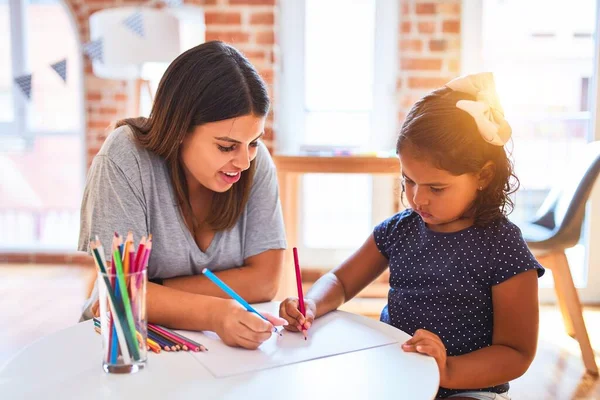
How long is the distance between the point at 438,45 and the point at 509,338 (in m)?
2.23

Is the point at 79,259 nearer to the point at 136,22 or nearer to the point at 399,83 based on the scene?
the point at 136,22

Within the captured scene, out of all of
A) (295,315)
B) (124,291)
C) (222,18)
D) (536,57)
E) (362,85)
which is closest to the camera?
(124,291)

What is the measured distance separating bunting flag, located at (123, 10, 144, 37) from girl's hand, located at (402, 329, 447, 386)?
6.99 ft

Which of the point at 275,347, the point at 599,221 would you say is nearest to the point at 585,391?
the point at 599,221

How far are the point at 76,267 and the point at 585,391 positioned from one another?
2.72m

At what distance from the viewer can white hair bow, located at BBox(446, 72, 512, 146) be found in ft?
3.70

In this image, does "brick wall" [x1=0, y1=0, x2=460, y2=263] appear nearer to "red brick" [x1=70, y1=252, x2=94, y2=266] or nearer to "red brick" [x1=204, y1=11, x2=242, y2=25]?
"red brick" [x1=204, y1=11, x2=242, y2=25]

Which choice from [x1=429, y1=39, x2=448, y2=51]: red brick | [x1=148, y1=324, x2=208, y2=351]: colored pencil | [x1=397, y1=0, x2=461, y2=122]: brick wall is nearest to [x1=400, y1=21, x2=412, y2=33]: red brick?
[x1=397, y1=0, x2=461, y2=122]: brick wall

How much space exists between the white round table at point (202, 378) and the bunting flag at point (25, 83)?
9.48 ft

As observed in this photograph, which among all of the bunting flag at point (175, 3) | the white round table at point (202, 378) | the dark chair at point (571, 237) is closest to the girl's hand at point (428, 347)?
the white round table at point (202, 378)

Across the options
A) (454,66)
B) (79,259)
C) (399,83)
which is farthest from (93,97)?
(454,66)

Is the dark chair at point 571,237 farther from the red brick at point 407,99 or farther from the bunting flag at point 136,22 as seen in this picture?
the bunting flag at point 136,22

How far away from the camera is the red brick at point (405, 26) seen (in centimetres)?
312

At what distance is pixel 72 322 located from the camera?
2.75 metres
